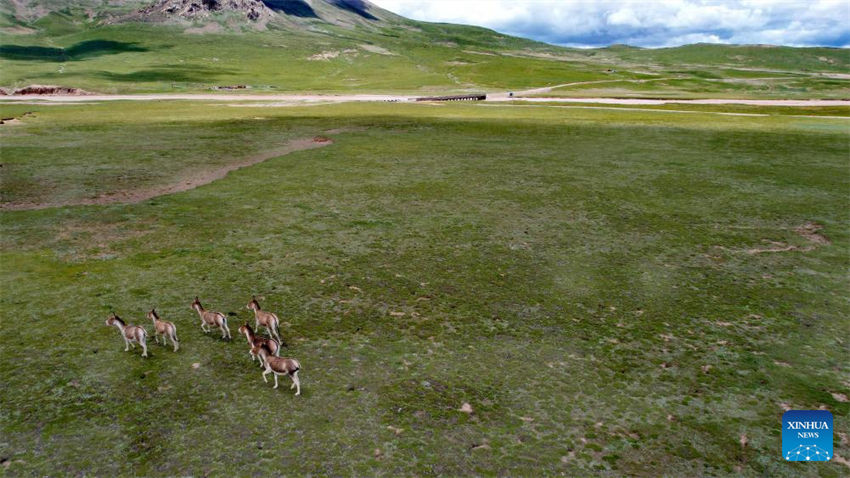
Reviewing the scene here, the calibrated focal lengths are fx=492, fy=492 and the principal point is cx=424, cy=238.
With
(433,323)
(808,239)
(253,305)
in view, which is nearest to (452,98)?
(808,239)

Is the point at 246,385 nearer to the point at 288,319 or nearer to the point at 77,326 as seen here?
the point at 288,319

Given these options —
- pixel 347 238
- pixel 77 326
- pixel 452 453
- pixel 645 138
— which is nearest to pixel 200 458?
pixel 452 453

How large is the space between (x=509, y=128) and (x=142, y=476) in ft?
149

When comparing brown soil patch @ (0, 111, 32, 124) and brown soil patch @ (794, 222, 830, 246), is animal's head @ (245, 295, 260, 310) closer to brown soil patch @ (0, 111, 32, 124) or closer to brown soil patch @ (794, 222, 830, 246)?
brown soil patch @ (794, 222, 830, 246)

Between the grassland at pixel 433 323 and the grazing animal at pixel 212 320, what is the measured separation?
27 centimetres

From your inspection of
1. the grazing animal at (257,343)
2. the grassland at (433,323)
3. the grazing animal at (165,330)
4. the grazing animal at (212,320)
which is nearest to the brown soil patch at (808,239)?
the grassland at (433,323)

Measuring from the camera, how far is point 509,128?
158 feet

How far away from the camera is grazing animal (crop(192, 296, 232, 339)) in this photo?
1008 centimetres

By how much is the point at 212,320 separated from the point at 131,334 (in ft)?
4.82

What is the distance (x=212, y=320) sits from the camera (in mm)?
10273

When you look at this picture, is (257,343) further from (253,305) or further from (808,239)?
(808,239)

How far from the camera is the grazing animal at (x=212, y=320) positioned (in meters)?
10.1

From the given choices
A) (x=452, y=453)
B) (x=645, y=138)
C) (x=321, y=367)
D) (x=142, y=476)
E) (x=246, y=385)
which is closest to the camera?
(x=142, y=476)

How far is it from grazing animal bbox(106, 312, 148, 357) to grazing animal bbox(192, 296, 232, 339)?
43.9 inches
